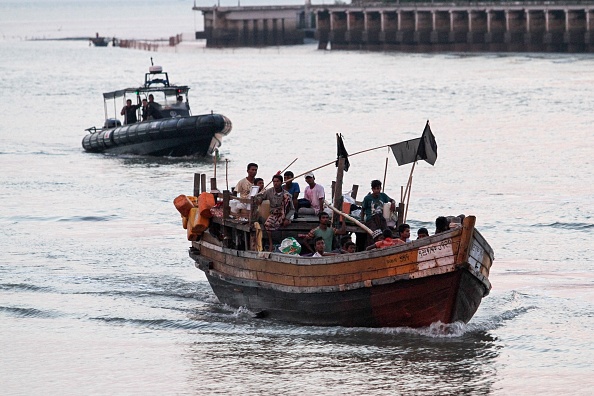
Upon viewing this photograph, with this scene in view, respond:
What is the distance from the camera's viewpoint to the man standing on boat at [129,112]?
131 feet

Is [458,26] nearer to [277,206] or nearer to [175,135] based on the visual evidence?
[175,135]

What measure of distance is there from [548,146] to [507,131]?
5.22 metres

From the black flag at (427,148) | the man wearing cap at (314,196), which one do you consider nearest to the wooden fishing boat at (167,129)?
the man wearing cap at (314,196)

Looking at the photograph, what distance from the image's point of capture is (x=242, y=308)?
64.1ft

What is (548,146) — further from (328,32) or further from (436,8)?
(328,32)

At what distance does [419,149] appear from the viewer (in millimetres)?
18516

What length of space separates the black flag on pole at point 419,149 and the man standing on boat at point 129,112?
21.8 m

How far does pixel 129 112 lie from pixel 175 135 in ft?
6.91

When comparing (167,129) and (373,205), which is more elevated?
(373,205)

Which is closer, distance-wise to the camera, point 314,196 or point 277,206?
point 277,206

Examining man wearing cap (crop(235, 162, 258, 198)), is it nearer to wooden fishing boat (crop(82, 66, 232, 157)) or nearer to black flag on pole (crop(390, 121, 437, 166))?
black flag on pole (crop(390, 121, 437, 166))

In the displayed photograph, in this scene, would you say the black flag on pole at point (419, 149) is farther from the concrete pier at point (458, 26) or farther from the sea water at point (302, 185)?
the concrete pier at point (458, 26)


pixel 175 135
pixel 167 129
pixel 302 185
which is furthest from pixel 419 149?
pixel 167 129

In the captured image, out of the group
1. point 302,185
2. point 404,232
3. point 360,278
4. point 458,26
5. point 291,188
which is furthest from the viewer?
point 458,26
